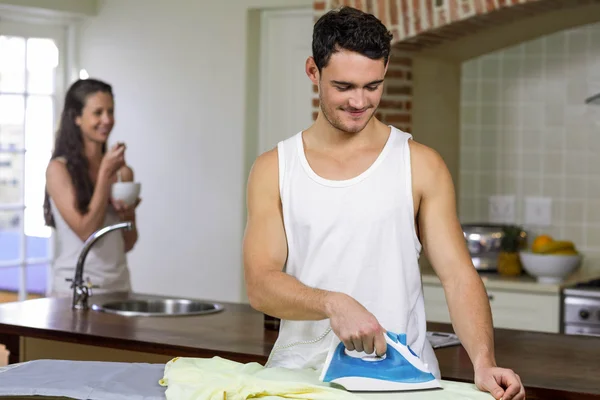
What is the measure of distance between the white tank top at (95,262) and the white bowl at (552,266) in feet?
5.60

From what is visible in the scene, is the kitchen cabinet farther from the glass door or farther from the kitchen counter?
the glass door

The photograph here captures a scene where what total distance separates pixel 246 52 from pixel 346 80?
316cm

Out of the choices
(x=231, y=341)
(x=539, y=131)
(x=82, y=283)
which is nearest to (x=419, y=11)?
(x=539, y=131)

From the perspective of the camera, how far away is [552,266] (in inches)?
175

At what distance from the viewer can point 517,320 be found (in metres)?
4.38

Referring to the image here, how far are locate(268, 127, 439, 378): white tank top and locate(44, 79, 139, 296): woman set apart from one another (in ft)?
5.88

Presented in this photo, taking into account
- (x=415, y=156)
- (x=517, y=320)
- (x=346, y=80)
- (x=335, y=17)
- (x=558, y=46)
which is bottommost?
(x=517, y=320)

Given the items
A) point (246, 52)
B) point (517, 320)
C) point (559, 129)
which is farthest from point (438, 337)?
point (246, 52)

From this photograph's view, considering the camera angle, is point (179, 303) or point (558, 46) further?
point (558, 46)

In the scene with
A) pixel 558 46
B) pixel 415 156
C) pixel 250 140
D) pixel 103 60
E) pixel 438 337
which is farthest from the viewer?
pixel 103 60

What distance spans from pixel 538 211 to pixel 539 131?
14.9 inches

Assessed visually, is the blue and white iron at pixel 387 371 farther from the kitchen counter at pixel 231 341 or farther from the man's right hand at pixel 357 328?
the kitchen counter at pixel 231 341

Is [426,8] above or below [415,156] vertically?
above

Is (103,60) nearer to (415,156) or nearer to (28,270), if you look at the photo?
(28,270)
